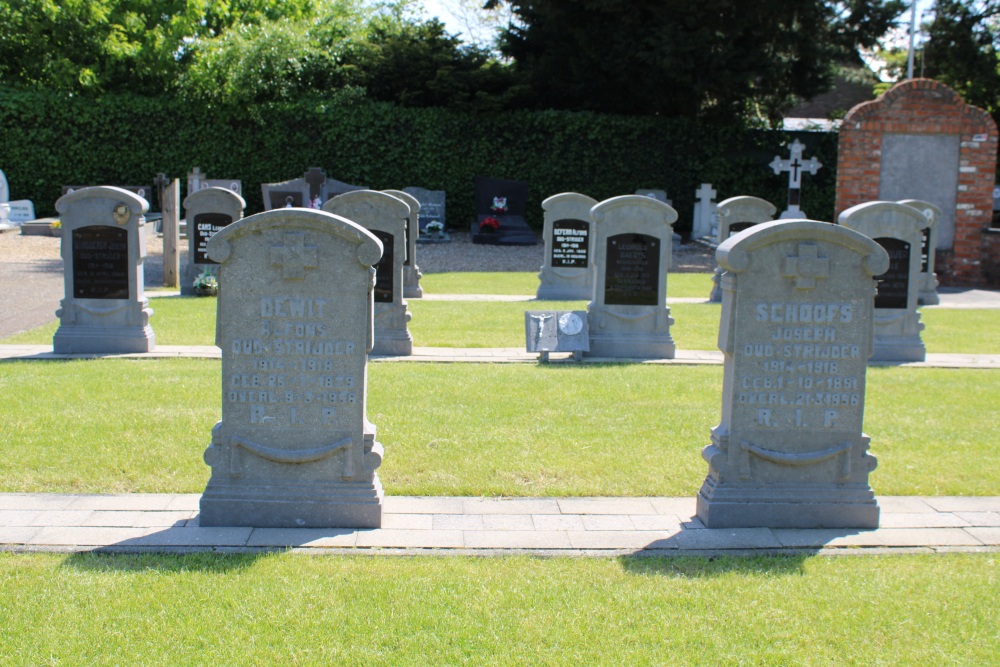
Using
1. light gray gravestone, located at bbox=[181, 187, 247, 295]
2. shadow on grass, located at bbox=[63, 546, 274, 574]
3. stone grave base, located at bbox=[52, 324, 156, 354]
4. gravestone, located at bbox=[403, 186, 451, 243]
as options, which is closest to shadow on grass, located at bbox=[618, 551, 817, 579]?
shadow on grass, located at bbox=[63, 546, 274, 574]

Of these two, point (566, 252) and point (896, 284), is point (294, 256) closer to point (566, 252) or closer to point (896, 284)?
point (896, 284)

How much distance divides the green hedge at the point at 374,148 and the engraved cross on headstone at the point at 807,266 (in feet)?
70.8

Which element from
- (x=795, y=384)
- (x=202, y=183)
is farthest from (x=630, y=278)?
(x=202, y=183)

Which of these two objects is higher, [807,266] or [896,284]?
[807,266]

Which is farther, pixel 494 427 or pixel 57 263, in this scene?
pixel 57 263

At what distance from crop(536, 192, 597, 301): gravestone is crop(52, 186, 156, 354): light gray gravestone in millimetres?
6785

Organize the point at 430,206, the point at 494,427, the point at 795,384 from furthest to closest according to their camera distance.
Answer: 1. the point at 430,206
2. the point at 494,427
3. the point at 795,384

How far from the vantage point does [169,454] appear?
6.40 m

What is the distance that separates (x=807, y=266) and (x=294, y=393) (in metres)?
2.79

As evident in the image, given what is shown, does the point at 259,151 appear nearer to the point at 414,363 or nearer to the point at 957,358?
the point at 414,363

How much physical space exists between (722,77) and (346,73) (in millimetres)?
10143

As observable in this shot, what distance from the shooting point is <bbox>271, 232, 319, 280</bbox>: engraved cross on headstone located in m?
5.04

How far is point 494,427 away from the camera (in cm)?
723

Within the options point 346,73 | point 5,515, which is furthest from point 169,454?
point 346,73
